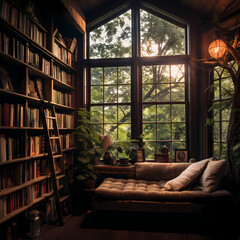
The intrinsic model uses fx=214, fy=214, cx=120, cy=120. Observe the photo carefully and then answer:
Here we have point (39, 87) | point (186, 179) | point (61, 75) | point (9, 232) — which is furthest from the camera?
point (61, 75)

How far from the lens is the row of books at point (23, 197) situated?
92.3 inches

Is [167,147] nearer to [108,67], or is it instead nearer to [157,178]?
[157,178]

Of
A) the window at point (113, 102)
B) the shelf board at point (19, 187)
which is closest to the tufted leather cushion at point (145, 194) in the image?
the shelf board at point (19, 187)

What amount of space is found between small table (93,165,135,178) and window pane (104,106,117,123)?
1013 millimetres

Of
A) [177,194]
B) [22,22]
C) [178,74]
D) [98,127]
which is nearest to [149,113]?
[178,74]

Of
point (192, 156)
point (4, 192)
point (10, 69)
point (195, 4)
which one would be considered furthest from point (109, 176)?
point (195, 4)

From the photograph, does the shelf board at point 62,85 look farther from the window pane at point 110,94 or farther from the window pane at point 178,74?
the window pane at point 178,74

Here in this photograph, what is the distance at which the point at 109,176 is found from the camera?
4.13 meters

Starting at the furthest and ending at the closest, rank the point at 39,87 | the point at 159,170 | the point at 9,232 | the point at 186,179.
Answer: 1. the point at 159,170
2. the point at 39,87
3. the point at 186,179
4. the point at 9,232

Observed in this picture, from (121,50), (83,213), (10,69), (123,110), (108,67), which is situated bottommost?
(83,213)

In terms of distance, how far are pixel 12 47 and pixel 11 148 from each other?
1.17 m

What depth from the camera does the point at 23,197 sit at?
8.72 ft

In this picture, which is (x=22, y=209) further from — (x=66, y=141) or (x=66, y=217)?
(x=66, y=141)

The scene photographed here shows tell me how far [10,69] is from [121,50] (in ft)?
7.91
